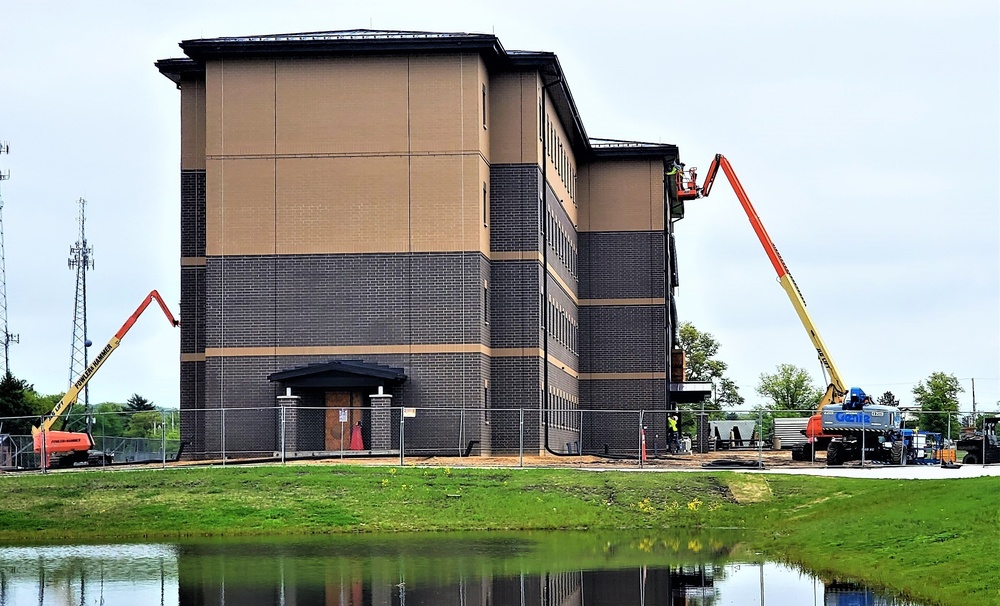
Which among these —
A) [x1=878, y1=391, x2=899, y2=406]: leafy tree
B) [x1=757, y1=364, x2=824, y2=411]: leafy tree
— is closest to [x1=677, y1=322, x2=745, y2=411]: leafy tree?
[x1=757, y1=364, x2=824, y2=411]: leafy tree

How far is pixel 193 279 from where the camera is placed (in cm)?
6306

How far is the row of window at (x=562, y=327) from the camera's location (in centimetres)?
6650

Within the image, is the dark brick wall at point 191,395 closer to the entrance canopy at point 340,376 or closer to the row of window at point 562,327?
the entrance canopy at point 340,376

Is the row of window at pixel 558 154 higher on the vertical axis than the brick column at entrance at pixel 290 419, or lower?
higher

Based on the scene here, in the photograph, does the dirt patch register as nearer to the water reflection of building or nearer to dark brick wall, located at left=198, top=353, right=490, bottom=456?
the water reflection of building

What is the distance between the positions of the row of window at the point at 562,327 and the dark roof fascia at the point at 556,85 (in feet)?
27.7

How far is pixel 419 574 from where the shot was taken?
2550 centimetres

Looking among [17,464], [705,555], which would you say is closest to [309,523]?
[705,555]

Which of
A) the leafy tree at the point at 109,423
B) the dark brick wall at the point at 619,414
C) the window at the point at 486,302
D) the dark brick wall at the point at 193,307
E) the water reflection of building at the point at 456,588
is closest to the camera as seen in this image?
the water reflection of building at the point at 456,588

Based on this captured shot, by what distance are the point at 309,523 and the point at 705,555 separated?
11.0 metres

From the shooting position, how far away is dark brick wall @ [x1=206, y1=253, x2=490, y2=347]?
5634cm

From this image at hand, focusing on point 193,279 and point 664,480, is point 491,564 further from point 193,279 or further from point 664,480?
point 193,279

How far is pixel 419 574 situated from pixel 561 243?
46.0m

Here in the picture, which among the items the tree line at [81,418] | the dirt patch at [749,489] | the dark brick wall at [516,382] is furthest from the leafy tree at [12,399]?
the dirt patch at [749,489]
